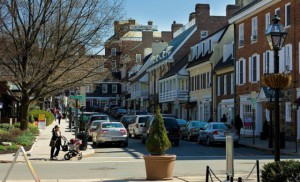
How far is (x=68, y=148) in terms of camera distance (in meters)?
23.8

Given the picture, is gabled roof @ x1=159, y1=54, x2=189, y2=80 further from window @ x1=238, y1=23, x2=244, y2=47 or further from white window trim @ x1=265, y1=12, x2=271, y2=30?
white window trim @ x1=265, y1=12, x2=271, y2=30

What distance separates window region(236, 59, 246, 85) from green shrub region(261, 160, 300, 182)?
3144cm

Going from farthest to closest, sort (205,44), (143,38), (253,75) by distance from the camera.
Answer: (143,38) < (205,44) < (253,75)

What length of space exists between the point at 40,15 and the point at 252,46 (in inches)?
746

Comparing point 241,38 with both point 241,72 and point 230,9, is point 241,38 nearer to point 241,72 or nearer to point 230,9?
point 241,72

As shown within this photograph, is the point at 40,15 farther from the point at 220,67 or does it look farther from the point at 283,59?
the point at 220,67

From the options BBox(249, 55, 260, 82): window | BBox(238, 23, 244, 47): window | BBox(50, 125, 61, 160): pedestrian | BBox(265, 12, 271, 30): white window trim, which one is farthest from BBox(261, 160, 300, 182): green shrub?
BBox(238, 23, 244, 47): window

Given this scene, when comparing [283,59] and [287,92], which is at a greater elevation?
[283,59]

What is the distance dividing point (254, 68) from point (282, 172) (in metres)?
30.4

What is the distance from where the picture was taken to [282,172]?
9.51 m

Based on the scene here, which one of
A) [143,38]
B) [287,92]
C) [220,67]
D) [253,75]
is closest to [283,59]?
[287,92]

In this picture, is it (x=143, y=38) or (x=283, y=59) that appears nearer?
(x=283, y=59)

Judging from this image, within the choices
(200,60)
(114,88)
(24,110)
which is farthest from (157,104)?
(114,88)

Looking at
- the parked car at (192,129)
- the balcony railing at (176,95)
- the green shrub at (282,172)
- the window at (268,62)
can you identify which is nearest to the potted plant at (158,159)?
the green shrub at (282,172)
